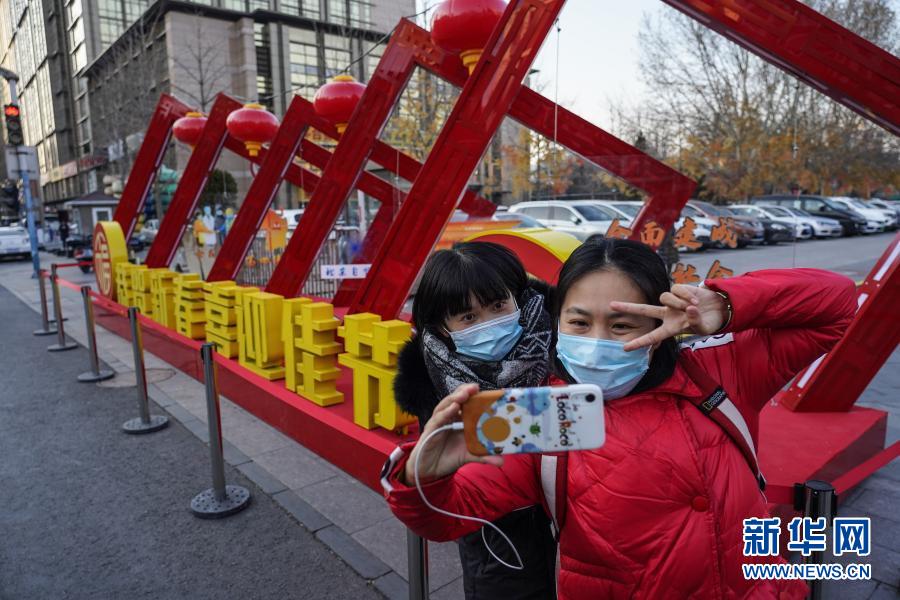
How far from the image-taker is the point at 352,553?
3197 mm

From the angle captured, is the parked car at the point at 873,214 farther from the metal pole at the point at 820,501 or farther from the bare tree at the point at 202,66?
the bare tree at the point at 202,66

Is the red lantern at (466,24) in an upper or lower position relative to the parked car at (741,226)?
upper

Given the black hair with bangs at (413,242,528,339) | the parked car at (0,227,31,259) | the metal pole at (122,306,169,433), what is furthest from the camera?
the parked car at (0,227,31,259)

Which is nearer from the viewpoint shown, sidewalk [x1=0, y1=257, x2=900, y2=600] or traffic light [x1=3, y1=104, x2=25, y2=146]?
sidewalk [x1=0, y1=257, x2=900, y2=600]

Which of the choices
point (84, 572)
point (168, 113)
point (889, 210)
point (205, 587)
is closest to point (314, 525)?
point (205, 587)

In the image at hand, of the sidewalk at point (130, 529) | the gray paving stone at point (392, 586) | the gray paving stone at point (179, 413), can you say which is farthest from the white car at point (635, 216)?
the gray paving stone at point (179, 413)

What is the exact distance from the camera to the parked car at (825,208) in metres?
3.92

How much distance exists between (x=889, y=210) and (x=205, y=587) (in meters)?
4.70

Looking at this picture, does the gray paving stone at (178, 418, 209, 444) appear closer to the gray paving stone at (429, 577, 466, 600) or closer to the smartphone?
the gray paving stone at (429, 577, 466, 600)

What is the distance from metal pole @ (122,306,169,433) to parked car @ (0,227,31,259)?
23.1 m

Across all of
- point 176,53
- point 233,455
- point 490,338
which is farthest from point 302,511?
point 176,53

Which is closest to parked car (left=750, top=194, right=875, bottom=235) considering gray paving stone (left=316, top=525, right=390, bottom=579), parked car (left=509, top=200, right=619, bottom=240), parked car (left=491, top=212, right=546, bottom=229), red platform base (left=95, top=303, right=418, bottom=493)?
parked car (left=509, top=200, right=619, bottom=240)

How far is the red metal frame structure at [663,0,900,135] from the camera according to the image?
2.89 meters

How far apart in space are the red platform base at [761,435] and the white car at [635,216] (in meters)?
1.21
